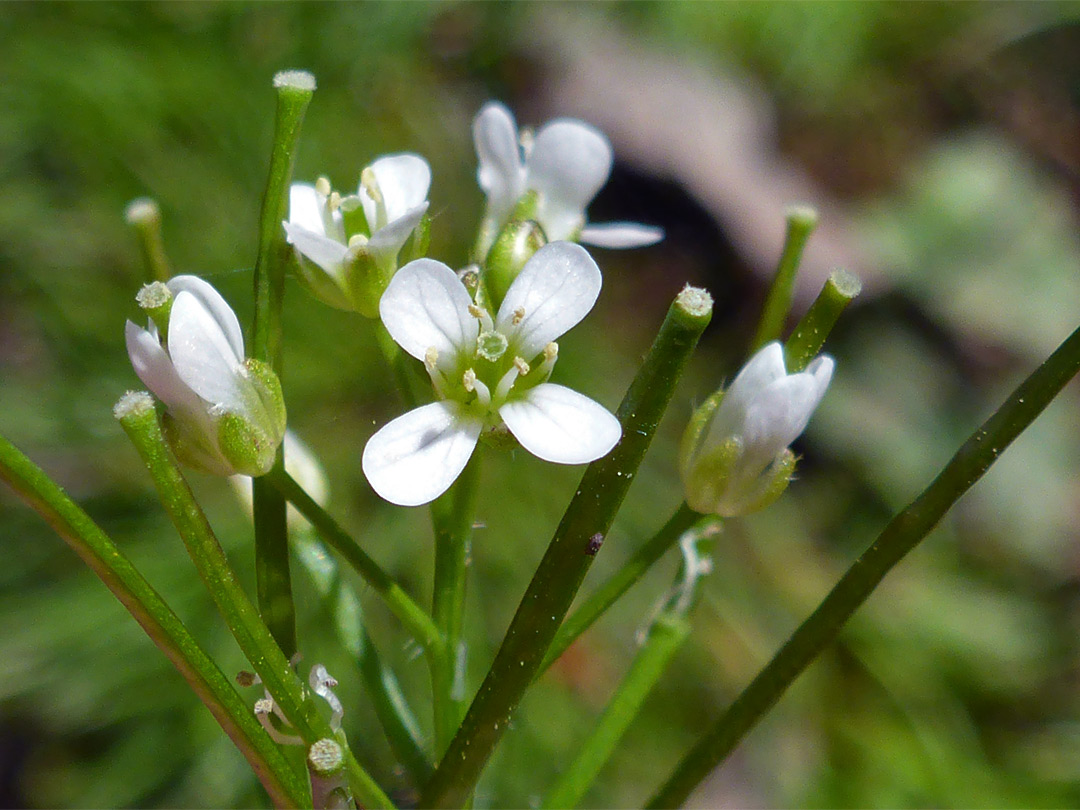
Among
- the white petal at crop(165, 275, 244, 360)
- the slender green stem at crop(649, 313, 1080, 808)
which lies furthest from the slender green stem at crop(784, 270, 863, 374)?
the white petal at crop(165, 275, 244, 360)

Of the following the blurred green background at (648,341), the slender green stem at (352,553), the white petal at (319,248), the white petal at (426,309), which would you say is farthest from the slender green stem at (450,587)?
the blurred green background at (648,341)

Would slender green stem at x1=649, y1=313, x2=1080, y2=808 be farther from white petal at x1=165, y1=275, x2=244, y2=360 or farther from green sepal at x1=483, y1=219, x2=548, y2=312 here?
white petal at x1=165, y1=275, x2=244, y2=360

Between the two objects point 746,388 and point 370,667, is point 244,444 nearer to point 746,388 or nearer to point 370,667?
point 370,667

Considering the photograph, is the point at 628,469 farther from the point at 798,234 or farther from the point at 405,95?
the point at 405,95

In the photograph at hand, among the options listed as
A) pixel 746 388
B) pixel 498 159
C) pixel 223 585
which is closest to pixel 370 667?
pixel 223 585

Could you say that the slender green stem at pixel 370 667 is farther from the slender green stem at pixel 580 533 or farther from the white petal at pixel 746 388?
the white petal at pixel 746 388

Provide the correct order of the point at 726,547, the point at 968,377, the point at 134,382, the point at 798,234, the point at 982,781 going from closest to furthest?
the point at 798,234, the point at 982,781, the point at 134,382, the point at 726,547, the point at 968,377

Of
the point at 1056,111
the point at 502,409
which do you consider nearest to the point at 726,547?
the point at 502,409
